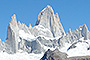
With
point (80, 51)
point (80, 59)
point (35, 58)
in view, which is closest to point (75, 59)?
point (80, 59)

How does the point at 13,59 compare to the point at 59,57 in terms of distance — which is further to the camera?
the point at 13,59

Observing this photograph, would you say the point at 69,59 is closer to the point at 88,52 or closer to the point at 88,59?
the point at 88,59

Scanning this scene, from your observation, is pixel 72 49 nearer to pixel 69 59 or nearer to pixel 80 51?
pixel 80 51

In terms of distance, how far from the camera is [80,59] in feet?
524

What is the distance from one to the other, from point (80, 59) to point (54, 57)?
38.3 feet

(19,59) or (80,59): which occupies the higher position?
(19,59)

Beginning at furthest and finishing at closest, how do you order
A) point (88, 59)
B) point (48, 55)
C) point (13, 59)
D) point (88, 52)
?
point (13, 59) < point (88, 52) < point (48, 55) < point (88, 59)

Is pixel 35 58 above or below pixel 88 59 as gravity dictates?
above

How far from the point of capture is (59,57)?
6457 inches

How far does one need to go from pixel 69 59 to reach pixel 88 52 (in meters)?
25.4

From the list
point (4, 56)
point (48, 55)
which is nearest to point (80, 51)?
point (48, 55)

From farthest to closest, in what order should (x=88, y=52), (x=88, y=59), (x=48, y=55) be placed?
(x=88, y=52)
(x=48, y=55)
(x=88, y=59)

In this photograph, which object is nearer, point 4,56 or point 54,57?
point 54,57

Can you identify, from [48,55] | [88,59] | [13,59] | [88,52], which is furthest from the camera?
[13,59]
